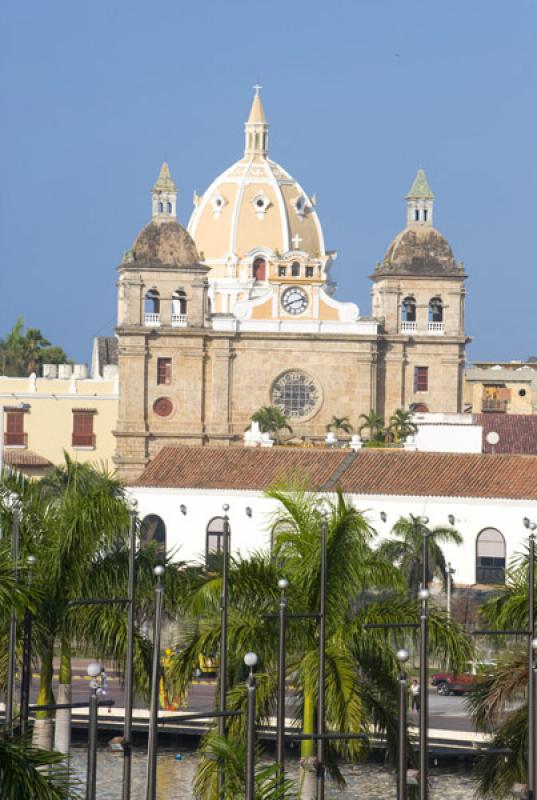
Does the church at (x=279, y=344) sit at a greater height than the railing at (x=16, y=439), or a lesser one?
greater

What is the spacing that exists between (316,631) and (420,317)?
93143mm

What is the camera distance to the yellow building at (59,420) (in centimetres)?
12681

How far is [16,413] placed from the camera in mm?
127500

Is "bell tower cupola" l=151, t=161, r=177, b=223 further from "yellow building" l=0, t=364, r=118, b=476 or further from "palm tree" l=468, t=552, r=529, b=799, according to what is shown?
"palm tree" l=468, t=552, r=529, b=799

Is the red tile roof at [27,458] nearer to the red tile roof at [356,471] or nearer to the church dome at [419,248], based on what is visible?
the church dome at [419,248]

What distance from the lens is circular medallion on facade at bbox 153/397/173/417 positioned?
408ft

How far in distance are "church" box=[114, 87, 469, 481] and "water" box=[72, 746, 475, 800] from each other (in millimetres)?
69073

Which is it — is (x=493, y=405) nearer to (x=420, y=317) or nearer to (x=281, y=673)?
(x=420, y=317)

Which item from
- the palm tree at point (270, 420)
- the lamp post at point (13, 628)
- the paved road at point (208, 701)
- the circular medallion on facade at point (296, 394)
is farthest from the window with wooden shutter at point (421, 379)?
the lamp post at point (13, 628)

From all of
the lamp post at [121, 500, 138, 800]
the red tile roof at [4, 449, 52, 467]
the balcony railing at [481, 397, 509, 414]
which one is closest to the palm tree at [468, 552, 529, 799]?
the lamp post at [121, 500, 138, 800]

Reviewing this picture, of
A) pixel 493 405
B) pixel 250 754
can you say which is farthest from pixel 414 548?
pixel 493 405

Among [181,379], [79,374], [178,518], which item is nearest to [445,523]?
[178,518]

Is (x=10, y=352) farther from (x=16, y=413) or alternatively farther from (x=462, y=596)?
(x=462, y=596)

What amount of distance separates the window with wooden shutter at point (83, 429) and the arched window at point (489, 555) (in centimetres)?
5471
